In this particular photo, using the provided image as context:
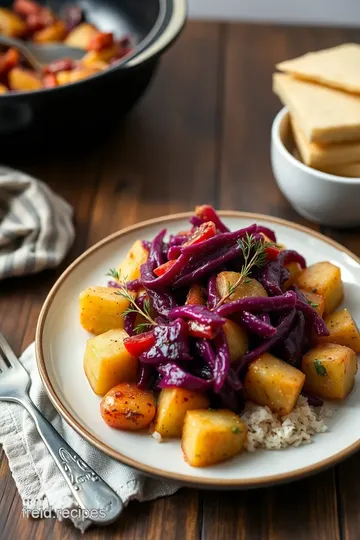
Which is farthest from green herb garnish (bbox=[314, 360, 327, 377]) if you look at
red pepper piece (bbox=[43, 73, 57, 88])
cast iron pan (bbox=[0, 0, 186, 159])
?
red pepper piece (bbox=[43, 73, 57, 88])

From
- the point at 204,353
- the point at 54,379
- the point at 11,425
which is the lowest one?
the point at 11,425

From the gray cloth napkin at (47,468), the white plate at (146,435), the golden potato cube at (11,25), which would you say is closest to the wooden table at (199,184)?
the gray cloth napkin at (47,468)

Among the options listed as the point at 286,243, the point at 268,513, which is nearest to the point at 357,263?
the point at 286,243

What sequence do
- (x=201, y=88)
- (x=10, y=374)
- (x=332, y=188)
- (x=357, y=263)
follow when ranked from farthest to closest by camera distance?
1. (x=201, y=88)
2. (x=332, y=188)
3. (x=357, y=263)
4. (x=10, y=374)

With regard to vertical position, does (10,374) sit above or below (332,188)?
→ below

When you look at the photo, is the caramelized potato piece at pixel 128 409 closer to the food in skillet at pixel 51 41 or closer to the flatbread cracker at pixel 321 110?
the flatbread cracker at pixel 321 110

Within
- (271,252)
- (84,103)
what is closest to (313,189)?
(271,252)

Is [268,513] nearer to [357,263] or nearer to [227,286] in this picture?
[227,286]
